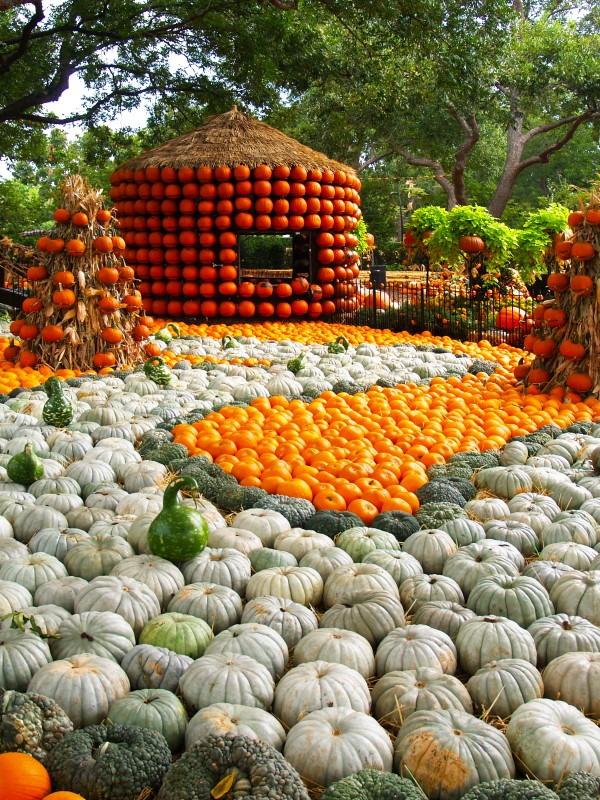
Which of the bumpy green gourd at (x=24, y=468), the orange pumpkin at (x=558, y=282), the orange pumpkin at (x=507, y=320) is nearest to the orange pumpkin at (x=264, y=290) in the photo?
the orange pumpkin at (x=507, y=320)

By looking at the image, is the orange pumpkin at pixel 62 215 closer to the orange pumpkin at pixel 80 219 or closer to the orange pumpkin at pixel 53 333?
the orange pumpkin at pixel 80 219

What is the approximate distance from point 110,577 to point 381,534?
63.6 inches

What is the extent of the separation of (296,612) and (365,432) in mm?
3252

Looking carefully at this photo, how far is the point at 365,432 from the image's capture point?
683 cm

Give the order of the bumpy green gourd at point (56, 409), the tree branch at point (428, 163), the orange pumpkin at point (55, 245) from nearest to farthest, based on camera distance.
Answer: the bumpy green gourd at point (56, 409) < the orange pumpkin at point (55, 245) < the tree branch at point (428, 163)

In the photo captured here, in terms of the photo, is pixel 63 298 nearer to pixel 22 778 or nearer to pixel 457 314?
pixel 22 778

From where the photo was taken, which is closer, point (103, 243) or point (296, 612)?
point (296, 612)

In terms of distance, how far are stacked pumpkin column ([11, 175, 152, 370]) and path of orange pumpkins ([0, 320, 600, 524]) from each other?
0.38 m

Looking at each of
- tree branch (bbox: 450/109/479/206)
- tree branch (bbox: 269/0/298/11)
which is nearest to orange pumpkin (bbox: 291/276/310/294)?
tree branch (bbox: 269/0/298/11)

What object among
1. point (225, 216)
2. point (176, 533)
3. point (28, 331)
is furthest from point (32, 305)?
point (225, 216)

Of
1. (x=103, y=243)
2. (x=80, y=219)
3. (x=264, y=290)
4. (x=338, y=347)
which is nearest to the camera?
(x=80, y=219)

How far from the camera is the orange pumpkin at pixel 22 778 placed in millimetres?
2518

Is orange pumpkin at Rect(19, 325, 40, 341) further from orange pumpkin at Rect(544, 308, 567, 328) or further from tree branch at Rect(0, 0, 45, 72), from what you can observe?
tree branch at Rect(0, 0, 45, 72)

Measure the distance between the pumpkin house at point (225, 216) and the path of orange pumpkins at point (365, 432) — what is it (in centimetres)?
644
